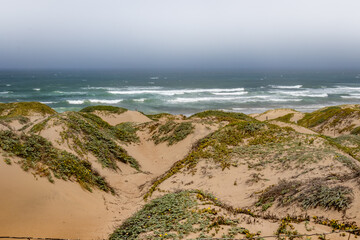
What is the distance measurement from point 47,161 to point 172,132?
11040 mm

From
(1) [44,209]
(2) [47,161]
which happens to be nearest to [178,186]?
(1) [44,209]

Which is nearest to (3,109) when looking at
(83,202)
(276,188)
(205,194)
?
(83,202)

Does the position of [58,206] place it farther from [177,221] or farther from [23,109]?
[23,109]

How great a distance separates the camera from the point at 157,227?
7641 millimetres

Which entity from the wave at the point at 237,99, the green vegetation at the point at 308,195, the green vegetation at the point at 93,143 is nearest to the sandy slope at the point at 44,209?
the green vegetation at the point at 93,143

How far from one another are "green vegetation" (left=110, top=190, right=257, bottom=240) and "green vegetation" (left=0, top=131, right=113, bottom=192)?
3.33 metres

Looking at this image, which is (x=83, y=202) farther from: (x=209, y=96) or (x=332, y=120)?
(x=209, y=96)

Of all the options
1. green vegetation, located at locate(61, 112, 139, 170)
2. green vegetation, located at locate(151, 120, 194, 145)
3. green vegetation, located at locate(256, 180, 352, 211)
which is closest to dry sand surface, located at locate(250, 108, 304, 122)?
green vegetation, located at locate(151, 120, 194, 145)

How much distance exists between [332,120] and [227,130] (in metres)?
21.2

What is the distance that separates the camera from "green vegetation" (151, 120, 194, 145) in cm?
1906

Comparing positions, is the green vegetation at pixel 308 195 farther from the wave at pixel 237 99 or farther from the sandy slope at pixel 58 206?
the wave at pixel 237 99

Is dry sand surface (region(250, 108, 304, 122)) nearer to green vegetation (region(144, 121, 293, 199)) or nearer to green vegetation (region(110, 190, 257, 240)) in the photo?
green vegetation (region(144, 121, 293, 199))

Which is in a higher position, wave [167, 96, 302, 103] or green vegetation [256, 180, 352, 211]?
wave [167, 96, 302, 103]

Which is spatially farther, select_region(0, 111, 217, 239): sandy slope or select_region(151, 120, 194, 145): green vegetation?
select_region(151, 120, 194, 145): green vegetation
